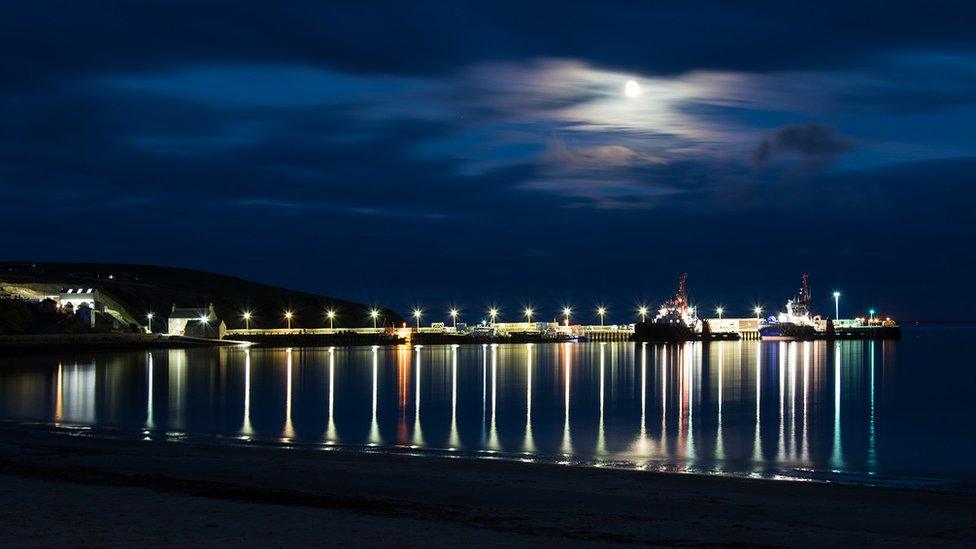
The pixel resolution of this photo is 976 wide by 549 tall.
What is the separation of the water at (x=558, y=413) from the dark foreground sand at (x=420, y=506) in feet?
16.7

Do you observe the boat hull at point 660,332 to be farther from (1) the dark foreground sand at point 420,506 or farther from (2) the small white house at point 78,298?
(1) the dark foreground sand at point 420,506

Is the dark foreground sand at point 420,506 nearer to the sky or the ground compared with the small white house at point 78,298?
nearer to the ground

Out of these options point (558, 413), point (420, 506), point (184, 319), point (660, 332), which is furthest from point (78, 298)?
point (420, 506)

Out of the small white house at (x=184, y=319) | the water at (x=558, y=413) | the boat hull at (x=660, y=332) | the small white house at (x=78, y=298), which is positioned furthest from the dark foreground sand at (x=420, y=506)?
the boat hull at (x=660, y=332)

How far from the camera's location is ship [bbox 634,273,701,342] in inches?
7357

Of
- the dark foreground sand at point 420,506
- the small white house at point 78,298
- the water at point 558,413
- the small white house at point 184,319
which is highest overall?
the small white house at point 78,298

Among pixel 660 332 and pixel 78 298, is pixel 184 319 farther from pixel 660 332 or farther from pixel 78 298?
pixel 660 332

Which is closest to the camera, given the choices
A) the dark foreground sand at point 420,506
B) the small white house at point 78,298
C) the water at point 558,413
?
the dark foreground sand at point 420,506

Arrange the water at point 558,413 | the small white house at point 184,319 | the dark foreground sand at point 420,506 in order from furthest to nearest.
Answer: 1. the small white house at point 184,319
2. the water at point 558,413
3. the dark foreground sand at point 420,506

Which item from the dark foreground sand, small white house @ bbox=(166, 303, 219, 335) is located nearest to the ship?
small white house @ bbox=(166, 303, 219, 335)

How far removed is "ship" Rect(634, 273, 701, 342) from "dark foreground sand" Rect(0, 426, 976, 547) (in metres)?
167

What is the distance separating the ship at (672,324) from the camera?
613 ft

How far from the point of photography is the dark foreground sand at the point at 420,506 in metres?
12.8

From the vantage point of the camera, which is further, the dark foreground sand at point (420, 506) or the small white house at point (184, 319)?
the small white house at point (184, 319)
